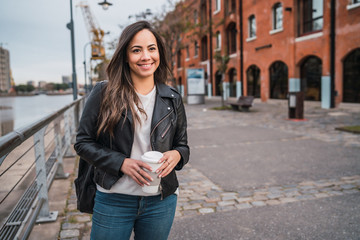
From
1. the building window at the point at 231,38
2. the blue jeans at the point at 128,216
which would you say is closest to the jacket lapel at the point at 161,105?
the blue jeans at the point at 128,216

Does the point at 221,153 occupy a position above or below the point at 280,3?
below

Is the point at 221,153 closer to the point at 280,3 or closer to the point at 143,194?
the point at 143,194

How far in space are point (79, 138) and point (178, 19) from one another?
2762 centimetres

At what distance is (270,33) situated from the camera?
22703mm

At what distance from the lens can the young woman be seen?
5.46ft

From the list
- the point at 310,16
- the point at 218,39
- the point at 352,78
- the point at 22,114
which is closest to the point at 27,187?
the point at 352,78

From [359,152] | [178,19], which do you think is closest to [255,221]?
[359,152]

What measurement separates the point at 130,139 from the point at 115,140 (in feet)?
0.27

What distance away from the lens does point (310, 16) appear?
63.6 feet

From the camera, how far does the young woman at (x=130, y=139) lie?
65.5 inches

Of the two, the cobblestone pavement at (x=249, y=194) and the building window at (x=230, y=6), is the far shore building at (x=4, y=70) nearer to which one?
the building window at (x=230, y=6)

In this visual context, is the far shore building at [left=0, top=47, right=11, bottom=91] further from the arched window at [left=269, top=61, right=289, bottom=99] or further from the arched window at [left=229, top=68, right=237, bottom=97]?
the arched window at [left=269, top=61, right=289, bottom=99]

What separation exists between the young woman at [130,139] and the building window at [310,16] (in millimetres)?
19242

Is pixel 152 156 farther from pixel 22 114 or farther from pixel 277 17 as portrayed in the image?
pixel 22 114
